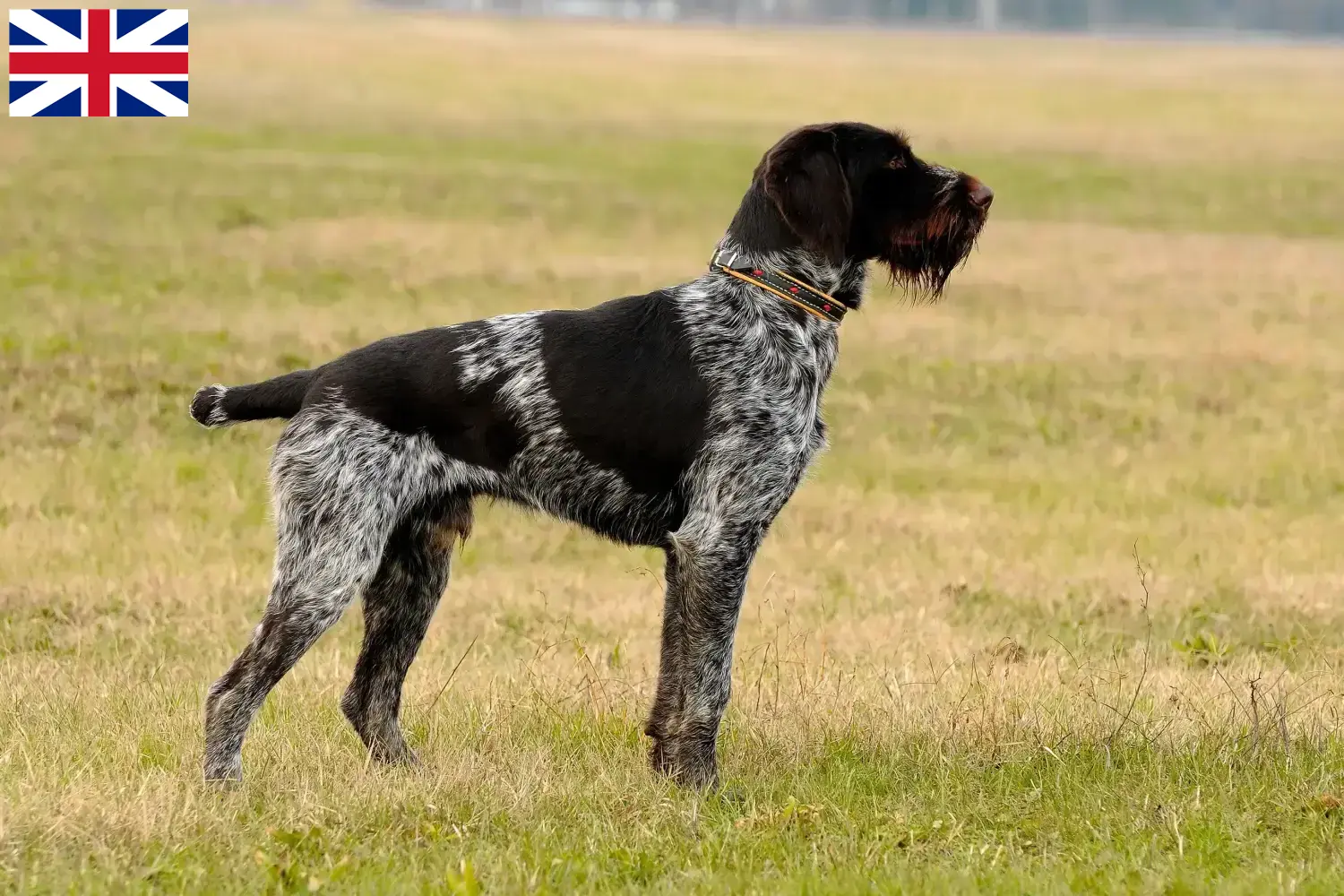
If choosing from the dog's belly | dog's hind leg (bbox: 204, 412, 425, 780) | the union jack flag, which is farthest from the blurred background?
dog's hind leg (bbox: 204, 412, 425, 780)

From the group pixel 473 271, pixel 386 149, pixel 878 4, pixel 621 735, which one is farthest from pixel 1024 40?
pixel 621 735

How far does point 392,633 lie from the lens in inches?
260

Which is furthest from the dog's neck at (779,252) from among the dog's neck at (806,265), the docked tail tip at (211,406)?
the docked tail tip at (211,406)

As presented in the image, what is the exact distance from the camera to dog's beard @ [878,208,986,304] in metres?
6.46

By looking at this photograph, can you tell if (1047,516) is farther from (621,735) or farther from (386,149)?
(386,149)

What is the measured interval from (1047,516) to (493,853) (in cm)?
824

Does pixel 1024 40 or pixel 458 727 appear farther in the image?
pixel 1024 40

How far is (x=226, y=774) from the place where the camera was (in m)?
6.00

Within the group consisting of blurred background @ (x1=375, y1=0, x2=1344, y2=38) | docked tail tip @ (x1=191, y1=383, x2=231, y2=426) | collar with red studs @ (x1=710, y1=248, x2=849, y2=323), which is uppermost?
blurred background @ (x1=375, y1=0, x2=1344, y2=38)

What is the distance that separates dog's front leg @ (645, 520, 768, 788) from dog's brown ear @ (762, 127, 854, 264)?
110 cm

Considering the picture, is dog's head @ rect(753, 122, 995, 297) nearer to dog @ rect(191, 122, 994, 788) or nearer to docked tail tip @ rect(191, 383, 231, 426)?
dog @ rect(191, 122, 994, 788)

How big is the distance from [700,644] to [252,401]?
6.10ft

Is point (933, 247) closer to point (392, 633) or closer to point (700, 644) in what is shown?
point (700, 644)

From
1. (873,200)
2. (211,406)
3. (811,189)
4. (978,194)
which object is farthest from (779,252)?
(211,406)
